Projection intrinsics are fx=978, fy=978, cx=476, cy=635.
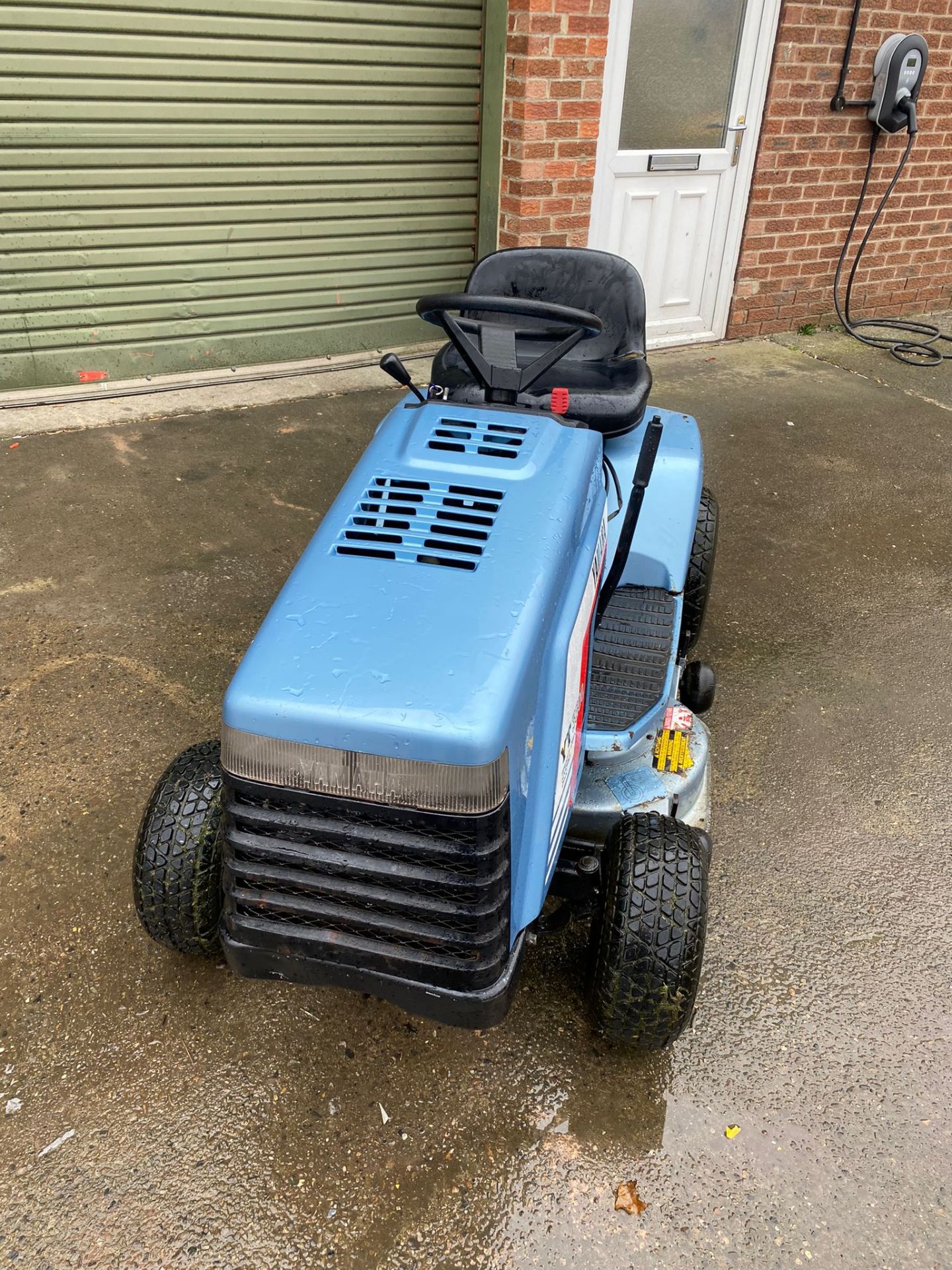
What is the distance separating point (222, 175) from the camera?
4.84 meters

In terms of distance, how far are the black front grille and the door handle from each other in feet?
17.7

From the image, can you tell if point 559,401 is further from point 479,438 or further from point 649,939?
point 649,939

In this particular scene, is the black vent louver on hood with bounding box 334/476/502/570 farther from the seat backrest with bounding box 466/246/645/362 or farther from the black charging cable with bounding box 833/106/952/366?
the black charging cable with bounding box 833/106/952/366

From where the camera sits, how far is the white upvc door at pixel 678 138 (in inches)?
203

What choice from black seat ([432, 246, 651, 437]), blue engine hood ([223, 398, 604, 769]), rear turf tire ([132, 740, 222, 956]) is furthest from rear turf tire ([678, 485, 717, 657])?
rear turf tire ([132, 740, 222, 956])

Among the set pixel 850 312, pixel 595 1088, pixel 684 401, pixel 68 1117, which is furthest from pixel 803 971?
pixel 850 312

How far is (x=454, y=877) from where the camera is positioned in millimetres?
1487

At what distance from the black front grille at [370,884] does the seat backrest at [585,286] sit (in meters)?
1.78

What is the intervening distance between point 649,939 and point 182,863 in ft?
3.00

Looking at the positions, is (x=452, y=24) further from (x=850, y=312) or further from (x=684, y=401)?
(x=850, y=312)

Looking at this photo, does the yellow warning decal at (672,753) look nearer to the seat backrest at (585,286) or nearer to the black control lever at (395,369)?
the black control lever at (395,369)

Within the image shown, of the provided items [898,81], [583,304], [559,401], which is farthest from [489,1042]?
[898,81]

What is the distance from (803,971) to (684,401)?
3.73 meters

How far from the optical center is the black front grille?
1474 millimetres
